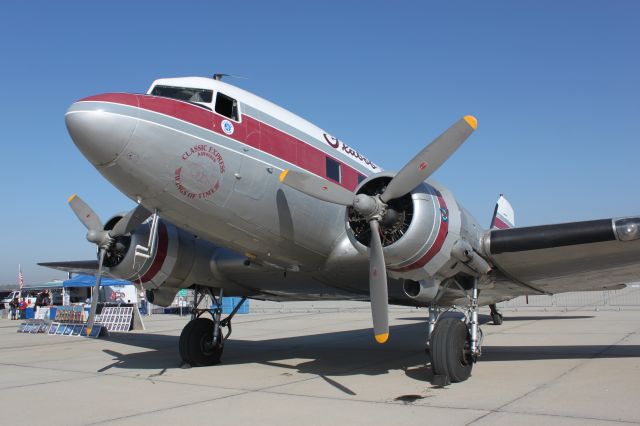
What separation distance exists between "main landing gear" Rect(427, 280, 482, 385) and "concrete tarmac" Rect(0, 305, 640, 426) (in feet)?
0.80

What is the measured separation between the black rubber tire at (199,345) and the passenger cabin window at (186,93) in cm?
482

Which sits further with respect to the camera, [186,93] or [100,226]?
[100,226]

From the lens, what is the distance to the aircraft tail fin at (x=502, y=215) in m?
14.7

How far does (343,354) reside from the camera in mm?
12102

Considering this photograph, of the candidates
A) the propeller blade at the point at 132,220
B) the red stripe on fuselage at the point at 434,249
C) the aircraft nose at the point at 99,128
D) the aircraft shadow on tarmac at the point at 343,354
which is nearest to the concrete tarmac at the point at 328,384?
the aircraft shadow on tarmac at the point at 343,354

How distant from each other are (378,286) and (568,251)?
303 cm

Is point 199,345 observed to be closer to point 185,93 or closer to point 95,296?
point 95,296

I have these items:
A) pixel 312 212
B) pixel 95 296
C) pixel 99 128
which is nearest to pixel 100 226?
pixel 95 296

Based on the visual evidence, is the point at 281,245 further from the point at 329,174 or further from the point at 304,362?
the point at 304,362

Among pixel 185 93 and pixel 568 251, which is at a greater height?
pixel 185 93

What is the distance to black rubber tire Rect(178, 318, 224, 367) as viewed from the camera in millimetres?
10523

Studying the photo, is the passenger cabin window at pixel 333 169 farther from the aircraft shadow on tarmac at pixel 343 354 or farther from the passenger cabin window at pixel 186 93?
the aircraft shadow on tarmac at pixel 343 354

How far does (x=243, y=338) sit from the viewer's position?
55.5 feet

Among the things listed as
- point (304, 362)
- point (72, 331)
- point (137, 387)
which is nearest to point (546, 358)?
point (304, 362)
